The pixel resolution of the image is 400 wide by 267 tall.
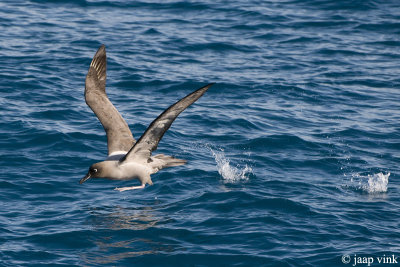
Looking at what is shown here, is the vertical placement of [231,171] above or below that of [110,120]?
below

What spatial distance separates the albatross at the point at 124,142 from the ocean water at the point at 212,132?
893 millimetres

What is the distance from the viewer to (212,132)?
18.8m

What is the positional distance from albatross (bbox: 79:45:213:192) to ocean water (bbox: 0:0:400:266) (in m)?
0.89

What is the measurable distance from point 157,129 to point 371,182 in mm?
5993

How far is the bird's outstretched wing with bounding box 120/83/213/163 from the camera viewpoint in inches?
448

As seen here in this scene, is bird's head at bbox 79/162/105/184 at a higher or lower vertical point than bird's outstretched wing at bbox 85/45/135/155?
lower

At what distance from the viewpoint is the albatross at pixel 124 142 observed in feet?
40.3

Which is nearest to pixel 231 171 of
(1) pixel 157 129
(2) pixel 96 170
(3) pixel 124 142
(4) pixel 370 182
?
(3) pixel 124 142

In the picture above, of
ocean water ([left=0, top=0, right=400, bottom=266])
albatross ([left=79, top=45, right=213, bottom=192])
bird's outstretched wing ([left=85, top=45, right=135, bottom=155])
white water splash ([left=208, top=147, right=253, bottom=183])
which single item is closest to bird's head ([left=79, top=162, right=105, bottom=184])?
albatross ([left=79, top=45, right=213, bottom=192])

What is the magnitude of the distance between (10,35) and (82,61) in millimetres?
3910

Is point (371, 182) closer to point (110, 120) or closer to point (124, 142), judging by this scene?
point (124, 142)

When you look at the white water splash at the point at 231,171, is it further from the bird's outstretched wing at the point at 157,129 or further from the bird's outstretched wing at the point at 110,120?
the bird's outstretched wing at the point at 157,129

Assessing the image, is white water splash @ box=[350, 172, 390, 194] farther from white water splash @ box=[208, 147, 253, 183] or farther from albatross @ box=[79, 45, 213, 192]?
albatross @ box=[79, 45, 213, 192]

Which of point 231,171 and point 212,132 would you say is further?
point 212,132
